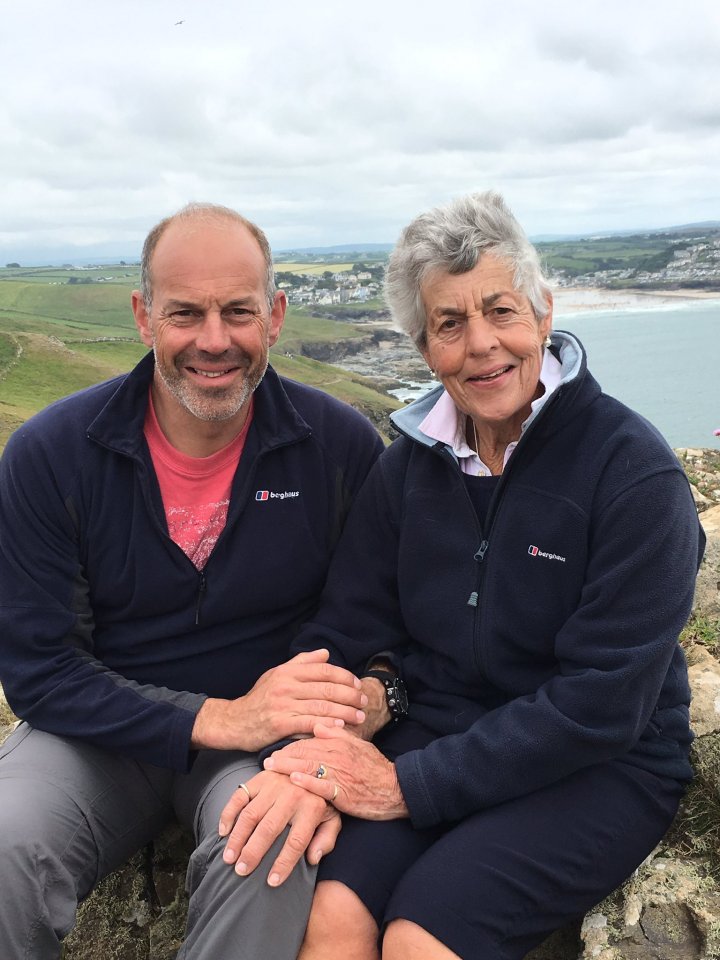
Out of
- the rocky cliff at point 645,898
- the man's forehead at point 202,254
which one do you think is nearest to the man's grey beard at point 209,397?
the man's forehead at point 202,254

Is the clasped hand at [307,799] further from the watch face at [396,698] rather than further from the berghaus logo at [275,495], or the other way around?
the berghaus logo at [275,495]

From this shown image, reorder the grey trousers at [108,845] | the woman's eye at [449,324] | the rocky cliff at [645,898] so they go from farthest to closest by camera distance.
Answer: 1. the woman's eye at [449,324]
2. the rocky cliff at [645,898]
3. the grey trousers at [108,845]

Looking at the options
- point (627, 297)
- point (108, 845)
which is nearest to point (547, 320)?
point (108, 845)

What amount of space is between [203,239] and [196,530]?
1.27 metres

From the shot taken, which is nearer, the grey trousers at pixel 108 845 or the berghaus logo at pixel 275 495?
the grey trousers at pixel 108 845

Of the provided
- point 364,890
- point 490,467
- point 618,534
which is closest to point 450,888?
point 364,890

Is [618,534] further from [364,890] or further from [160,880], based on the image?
[160,880]

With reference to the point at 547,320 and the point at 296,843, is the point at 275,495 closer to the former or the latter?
the point at 547,320

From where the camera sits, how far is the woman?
2.59 metres

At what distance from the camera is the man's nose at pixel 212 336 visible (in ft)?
11.5

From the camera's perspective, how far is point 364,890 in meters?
2.63

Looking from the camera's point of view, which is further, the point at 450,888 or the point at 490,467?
the point at 490,467

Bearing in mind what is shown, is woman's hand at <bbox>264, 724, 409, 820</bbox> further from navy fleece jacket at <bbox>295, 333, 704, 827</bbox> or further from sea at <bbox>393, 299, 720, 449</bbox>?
sea at <bbox>393, 299, 720, 449</bbox>

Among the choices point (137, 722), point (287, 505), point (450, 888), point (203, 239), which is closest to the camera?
point (450, 888)
